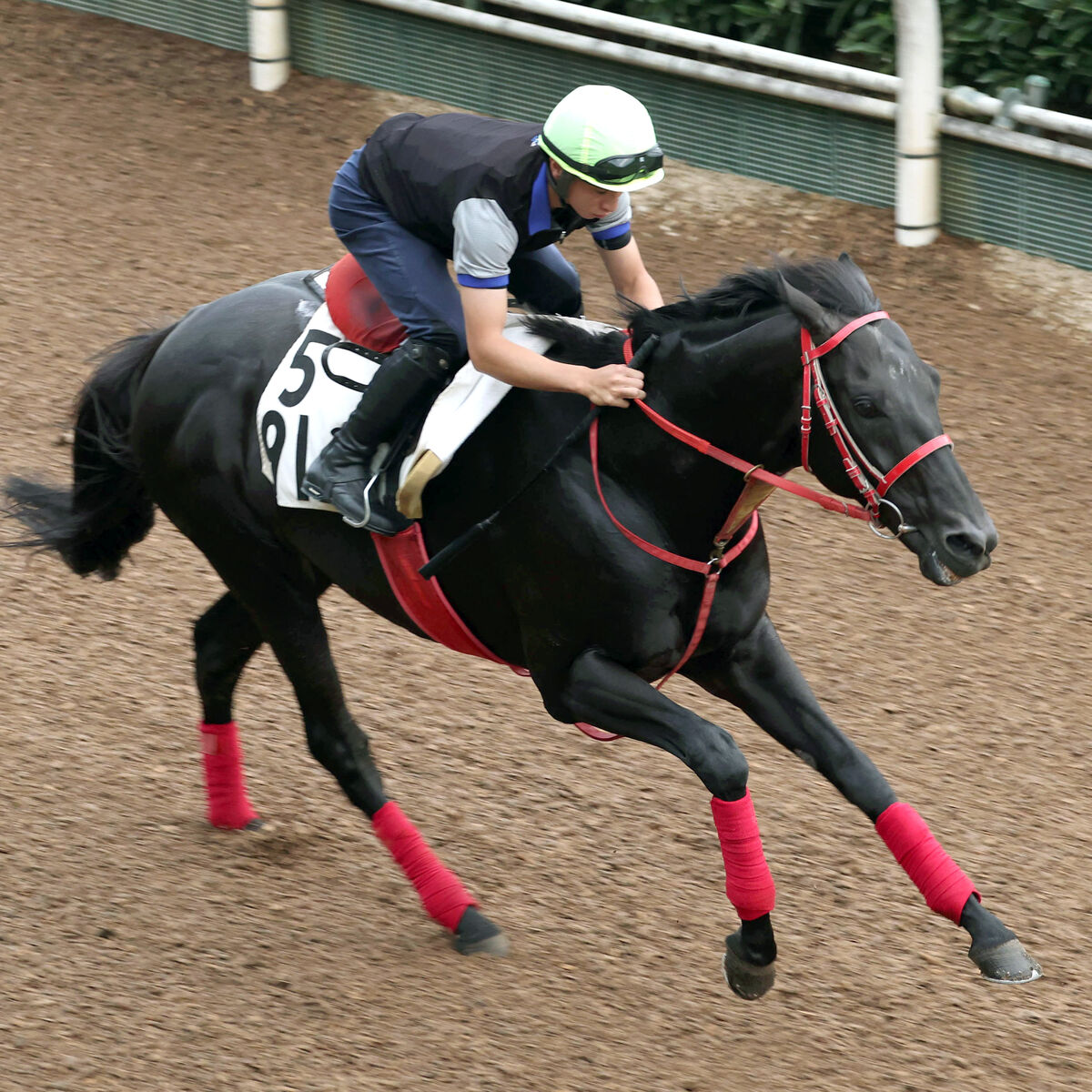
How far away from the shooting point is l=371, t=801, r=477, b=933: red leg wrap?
4.71m

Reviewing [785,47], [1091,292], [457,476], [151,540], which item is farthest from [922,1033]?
[785,47]

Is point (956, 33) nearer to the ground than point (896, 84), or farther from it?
farther from it

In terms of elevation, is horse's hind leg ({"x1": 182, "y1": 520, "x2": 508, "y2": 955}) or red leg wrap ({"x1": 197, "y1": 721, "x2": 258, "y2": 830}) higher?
horse's hind leg ({"x1": 182, "y1": 520, "x2": 508, "y2": 955})

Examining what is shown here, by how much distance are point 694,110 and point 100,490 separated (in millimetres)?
5560

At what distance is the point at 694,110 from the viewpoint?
971cm

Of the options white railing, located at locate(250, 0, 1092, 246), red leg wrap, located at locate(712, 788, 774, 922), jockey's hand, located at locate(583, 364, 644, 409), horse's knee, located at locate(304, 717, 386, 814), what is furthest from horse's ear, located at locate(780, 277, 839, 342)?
white railing, located at locate(250, 0, 1092, 246)

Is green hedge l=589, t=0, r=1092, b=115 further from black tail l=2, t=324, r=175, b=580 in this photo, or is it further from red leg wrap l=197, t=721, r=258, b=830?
red leg wrap l=197, t=721, r=258, b=830

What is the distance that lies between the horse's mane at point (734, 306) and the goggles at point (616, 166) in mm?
327

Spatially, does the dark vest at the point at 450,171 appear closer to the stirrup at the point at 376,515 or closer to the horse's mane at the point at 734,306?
the horse's mane at the point at 734,306

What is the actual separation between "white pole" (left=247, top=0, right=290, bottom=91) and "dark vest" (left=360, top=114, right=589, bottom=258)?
7.09 meters

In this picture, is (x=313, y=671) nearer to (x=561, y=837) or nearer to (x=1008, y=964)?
(x=561, y=837)

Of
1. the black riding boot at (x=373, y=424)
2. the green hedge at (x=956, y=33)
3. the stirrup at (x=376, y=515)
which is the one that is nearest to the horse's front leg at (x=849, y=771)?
the stirrup at (x=376, y=515)

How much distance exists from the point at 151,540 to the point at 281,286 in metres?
2.31

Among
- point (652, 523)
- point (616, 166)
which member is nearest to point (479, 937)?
point (652, 523)
